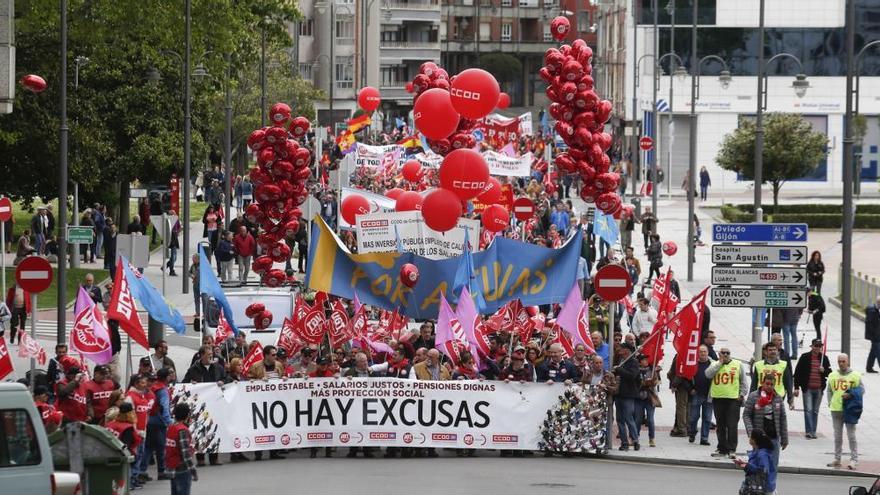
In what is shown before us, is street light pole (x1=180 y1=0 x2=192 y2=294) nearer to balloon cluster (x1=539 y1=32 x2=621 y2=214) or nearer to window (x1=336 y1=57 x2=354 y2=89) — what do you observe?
balloon cluster (x1=539 y1=32 x2=621 y2=214)

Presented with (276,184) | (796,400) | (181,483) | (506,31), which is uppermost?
(506,31)

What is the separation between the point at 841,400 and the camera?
76.1 ft

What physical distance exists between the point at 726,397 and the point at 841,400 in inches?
56.6

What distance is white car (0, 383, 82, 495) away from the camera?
15.5m

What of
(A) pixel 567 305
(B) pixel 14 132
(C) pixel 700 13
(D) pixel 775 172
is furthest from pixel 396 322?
(C) pixel 700 13

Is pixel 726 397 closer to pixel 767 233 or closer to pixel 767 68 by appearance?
pixel 767 233

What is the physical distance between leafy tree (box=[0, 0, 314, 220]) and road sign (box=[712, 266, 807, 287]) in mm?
17761

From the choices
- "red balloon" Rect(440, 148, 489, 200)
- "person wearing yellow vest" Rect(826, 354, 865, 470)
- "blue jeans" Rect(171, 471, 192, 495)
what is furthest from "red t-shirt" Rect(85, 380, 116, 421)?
"red balloon" Rect(440, 148, 489, 200)

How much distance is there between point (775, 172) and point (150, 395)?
4557 centimetres

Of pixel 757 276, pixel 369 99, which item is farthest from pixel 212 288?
pixel 369 99

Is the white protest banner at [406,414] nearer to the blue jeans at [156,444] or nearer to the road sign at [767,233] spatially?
the blue jeans at [156,444]

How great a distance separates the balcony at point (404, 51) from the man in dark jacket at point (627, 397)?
4153 inches

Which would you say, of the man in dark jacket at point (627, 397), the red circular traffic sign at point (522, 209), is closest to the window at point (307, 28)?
the red circular traffic sign at point (522, 209)

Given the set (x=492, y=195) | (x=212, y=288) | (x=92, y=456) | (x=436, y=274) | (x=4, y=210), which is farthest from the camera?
(x=492, y=195)
